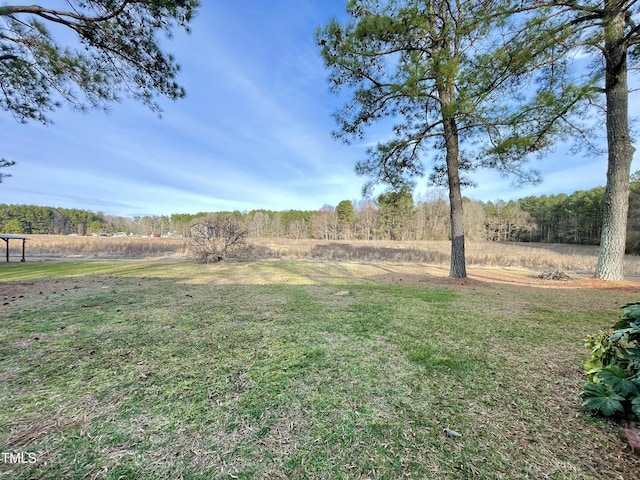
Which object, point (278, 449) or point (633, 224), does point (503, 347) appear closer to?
point (278, 449)

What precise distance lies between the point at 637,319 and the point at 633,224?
34610mm

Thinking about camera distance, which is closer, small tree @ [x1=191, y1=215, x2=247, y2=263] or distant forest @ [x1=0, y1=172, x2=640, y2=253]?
small tree @ [x1=191, y1=215, x2=247, y2=263]

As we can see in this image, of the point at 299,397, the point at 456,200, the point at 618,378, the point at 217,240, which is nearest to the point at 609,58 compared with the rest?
the point at 456,200

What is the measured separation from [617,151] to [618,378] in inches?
287

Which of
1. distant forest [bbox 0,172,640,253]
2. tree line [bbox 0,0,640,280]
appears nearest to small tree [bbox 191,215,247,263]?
tree line [bbox 0,0,640,280]

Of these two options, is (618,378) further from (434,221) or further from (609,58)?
A: (434,221)

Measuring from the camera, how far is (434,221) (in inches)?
1640

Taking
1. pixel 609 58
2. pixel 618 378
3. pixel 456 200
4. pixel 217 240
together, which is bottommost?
pixel 618 378

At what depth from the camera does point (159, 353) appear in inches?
92.0

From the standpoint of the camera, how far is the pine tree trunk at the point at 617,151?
5.77 metres

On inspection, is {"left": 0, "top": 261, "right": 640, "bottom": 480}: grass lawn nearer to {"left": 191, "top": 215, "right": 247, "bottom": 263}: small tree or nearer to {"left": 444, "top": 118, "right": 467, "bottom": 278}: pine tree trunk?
{"left": 444, "top": 118, "right": 467, "bottom": 278}: pine tree trunk

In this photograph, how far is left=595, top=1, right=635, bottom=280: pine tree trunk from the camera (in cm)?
577

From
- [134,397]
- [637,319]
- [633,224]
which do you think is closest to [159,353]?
[134,397]

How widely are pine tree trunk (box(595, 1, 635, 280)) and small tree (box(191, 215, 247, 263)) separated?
12264 mm
